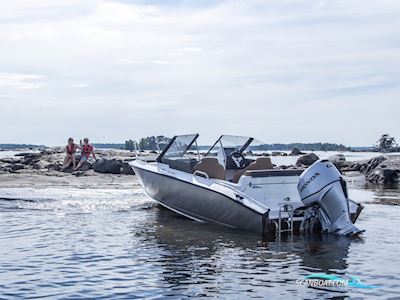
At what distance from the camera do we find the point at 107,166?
25656mm

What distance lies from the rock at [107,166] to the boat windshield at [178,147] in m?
10.3

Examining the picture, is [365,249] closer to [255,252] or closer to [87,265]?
[255,252]

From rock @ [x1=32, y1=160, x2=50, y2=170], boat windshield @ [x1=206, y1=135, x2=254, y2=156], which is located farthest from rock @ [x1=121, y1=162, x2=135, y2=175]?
boat windshield @ [x1=206, y1=135, x2=254, y2=156]

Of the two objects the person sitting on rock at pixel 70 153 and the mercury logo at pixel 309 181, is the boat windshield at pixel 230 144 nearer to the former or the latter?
the mercury logo at pixel 309 181

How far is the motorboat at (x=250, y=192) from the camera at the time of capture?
1092 cm

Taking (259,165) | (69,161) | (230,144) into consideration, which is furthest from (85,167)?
(259,165)

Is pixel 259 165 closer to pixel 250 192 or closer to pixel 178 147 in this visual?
pixel 250 192

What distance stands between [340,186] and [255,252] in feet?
Result: 6.68

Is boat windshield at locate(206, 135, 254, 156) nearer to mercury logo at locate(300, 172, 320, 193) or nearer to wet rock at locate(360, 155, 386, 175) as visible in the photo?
mercury logo at locate(300, 172, 320, 193)

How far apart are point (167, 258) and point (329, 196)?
3137 millimetres

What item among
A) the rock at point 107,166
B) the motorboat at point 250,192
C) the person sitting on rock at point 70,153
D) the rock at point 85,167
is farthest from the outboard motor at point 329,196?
the rock at point 85,167

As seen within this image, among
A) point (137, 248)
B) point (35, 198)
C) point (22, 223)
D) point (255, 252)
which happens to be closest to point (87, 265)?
point (137, 248)

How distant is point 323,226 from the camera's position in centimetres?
1113

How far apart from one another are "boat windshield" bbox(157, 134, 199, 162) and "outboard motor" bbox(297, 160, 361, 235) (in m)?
4.84
